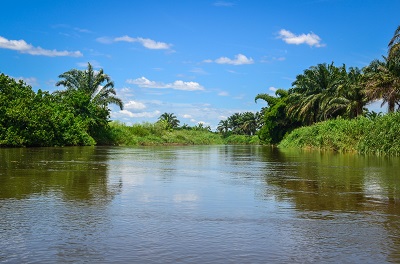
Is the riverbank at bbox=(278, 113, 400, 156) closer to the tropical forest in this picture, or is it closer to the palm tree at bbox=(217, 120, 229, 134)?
the tropical forest

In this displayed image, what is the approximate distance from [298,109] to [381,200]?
5372 centimetres

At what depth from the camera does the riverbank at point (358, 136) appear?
29469mm

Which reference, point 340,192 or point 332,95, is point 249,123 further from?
point 340,192

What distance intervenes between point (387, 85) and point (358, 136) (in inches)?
277

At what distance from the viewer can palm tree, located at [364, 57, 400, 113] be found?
3925cm

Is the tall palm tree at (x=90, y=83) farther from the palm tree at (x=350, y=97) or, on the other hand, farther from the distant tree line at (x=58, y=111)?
the palm tree at (x=350, y=97)

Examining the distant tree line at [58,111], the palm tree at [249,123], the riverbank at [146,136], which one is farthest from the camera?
the palm tree at [249,123]

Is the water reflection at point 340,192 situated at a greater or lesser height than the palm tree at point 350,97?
lesser

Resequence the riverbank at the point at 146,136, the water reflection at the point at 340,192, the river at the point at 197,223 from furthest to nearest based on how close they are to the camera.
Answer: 1. the riverbank at the point at 146,136
2. the water reflection at the point at 340,192
3. the river at the point at 197,223

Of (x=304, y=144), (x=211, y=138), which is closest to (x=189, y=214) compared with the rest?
(x=304, y=144)

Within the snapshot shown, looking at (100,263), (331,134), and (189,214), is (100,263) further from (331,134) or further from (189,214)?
(331,134)

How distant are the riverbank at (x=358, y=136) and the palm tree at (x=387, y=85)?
3.22 meters

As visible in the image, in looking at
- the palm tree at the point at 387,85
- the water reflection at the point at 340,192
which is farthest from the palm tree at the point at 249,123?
the water reflection at the point at 340,192

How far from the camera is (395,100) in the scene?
40094 mm
